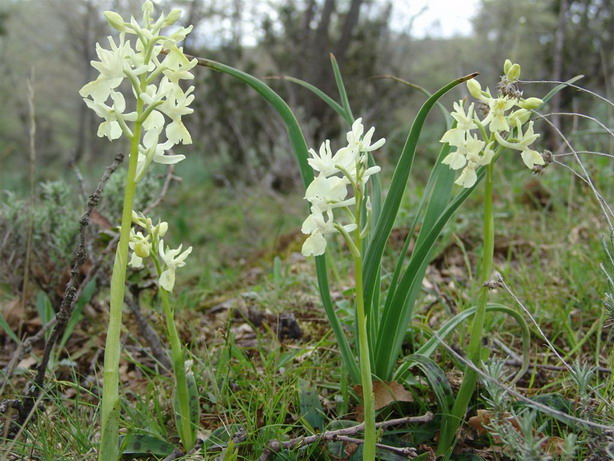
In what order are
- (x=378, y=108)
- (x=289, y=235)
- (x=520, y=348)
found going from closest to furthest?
(x=520, y=348)
(x=289, y=235)
(x=378, y=108)

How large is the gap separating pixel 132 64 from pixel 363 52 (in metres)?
7.25

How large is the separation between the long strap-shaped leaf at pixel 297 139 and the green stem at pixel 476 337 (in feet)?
0.76

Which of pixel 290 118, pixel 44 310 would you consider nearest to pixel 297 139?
pixel 290 118

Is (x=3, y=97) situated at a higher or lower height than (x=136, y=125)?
lower

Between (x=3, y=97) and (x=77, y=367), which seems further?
(x=3, y=97)

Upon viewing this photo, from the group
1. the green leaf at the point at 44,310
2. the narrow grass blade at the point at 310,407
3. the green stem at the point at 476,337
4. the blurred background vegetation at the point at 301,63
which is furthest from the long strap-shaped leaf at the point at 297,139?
the blurred background vegetation at the point at 301,63

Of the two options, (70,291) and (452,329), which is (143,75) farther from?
(452,329)

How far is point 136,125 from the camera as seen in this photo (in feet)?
3.24

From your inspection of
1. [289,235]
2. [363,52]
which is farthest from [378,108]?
[289,235]

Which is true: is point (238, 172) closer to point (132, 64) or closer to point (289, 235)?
point (289, 235)

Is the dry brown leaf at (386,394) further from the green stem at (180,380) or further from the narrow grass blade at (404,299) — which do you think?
the green stem at (180,380)

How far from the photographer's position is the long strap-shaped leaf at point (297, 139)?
1162 millimetres

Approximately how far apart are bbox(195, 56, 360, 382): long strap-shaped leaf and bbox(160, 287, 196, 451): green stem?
347mm

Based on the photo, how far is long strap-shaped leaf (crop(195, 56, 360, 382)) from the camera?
1162 millimetres
